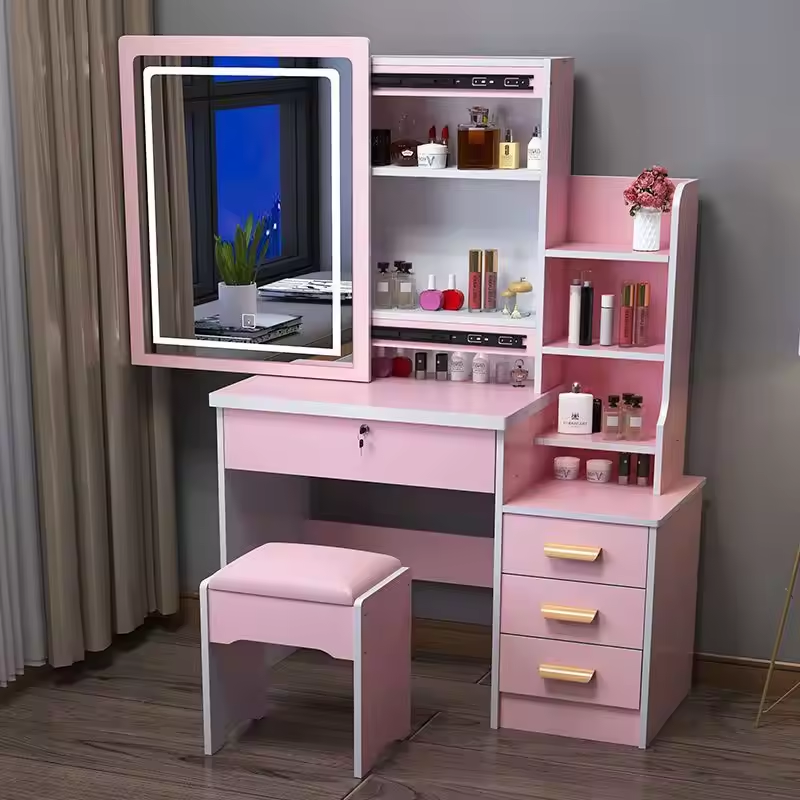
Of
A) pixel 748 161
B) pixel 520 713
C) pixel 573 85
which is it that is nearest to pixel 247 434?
pixel 520 713

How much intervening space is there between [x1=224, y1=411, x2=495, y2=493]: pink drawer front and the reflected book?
0.92 ft

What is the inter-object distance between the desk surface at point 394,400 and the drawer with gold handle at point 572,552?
309mm

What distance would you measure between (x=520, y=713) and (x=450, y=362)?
0.90 m

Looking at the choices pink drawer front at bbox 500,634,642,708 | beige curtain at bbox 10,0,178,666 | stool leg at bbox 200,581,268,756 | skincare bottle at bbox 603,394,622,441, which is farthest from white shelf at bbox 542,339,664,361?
beige curtain at bbox 10,0,178,666

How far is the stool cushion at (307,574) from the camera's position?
2.83 meters

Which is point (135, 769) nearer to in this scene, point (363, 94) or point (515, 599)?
point (515, 599)

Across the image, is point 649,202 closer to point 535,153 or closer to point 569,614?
point 535,153

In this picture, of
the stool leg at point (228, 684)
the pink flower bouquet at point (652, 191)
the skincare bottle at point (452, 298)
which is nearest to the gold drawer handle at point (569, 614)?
the stool leg at point (228, 684)

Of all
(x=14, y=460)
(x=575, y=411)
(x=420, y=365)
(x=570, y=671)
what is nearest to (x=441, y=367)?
(x=420, y=365)

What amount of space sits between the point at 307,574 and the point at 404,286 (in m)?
0.89

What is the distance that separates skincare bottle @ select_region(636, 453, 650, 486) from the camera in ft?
10.7

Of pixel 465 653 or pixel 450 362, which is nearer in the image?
pixel 450 362

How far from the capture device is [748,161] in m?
3.18

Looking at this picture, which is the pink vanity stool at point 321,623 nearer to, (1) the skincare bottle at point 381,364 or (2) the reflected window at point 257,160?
(1) the skincare bottle at point 381,364
